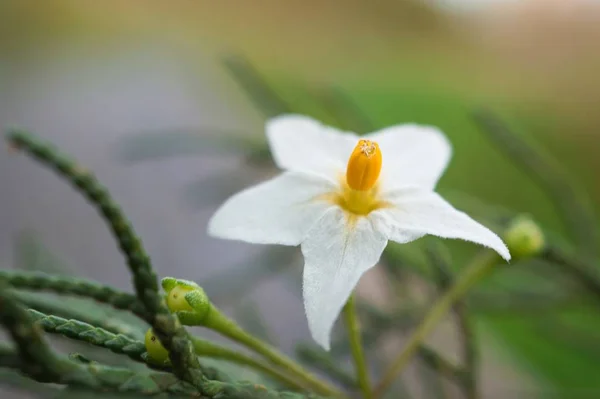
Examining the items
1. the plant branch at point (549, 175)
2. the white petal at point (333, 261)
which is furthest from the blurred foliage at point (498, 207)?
the white petal at point (333, 261)

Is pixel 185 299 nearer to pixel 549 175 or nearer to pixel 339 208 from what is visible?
pixel 339 208

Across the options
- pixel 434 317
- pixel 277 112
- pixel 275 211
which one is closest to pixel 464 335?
pixel 434 317

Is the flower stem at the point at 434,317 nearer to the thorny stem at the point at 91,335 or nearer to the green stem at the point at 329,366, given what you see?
the green stem at the point at 329,366

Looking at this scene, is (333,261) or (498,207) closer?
(333,261)

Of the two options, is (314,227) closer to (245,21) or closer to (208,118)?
(208,118)

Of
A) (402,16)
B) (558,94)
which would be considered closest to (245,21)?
(402,16)

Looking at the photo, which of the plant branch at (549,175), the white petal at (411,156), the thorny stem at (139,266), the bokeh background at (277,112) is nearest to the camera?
the thorny stem at (139,266)

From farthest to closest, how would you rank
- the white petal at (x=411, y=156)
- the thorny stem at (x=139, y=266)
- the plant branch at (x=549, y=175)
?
the plant branch at (x=549, y=175), the white petal at (x=411, y=156), the thorny stem at (x=139, y=266)
